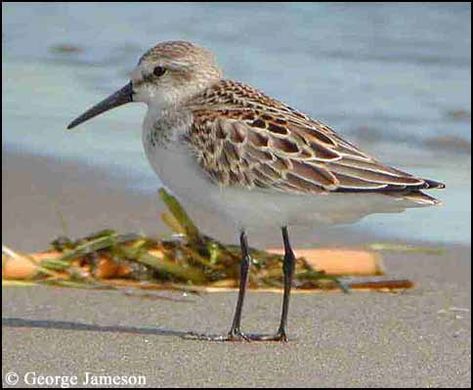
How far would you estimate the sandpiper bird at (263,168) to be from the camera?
5102 millimetres

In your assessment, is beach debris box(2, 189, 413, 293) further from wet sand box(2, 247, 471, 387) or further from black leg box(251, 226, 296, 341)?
black leg box(251, 226, 296, 341)

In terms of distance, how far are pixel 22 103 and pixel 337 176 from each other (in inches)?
177

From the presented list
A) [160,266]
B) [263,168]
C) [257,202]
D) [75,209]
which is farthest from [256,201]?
[75,209]

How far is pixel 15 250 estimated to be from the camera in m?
6.66

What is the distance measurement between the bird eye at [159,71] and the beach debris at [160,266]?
2.37 feet

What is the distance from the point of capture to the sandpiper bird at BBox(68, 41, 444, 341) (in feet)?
16.7

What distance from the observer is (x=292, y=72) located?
1006 centimetres

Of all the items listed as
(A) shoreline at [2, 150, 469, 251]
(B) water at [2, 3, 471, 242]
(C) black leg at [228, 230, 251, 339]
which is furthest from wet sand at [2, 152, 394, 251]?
(C) black leg at [228, 230, 251, 339]

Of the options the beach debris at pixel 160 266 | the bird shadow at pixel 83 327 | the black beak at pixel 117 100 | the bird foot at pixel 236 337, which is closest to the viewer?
the bird foot at pixel 236 337

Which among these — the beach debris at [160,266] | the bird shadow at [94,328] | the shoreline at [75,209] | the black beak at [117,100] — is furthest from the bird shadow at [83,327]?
the shoreline at [75,209]

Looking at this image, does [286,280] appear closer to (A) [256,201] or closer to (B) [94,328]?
(A) [256,201]

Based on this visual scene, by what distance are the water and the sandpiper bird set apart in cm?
190

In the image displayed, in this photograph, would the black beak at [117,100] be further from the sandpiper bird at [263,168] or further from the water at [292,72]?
the water at [292,72]

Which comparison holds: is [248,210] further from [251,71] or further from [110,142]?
[251,71]
